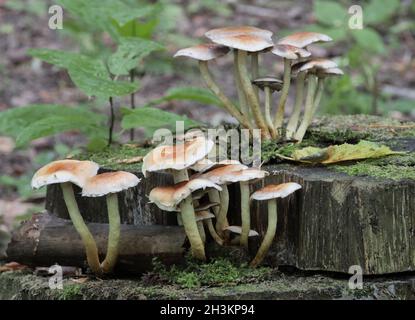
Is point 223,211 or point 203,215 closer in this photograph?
point 203,215

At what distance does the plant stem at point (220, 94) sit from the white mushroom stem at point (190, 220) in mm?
857

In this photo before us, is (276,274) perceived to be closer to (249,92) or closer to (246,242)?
(246,242)

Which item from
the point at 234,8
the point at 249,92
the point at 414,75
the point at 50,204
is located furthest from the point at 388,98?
the point at 50,204

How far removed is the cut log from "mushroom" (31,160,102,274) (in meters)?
0.18

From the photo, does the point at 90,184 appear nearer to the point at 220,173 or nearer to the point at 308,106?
the point at 220,173

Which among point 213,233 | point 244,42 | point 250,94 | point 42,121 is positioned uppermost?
point 244,42

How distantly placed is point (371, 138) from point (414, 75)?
654cm

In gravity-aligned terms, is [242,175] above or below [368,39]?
below

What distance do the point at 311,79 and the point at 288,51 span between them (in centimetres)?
48

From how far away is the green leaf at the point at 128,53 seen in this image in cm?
416

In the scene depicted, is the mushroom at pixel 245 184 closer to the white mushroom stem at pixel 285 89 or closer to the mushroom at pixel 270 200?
the mushroom at pixel 270 200

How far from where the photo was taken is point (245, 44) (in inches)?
133

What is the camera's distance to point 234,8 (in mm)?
12211

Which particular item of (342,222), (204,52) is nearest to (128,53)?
(204,52)
